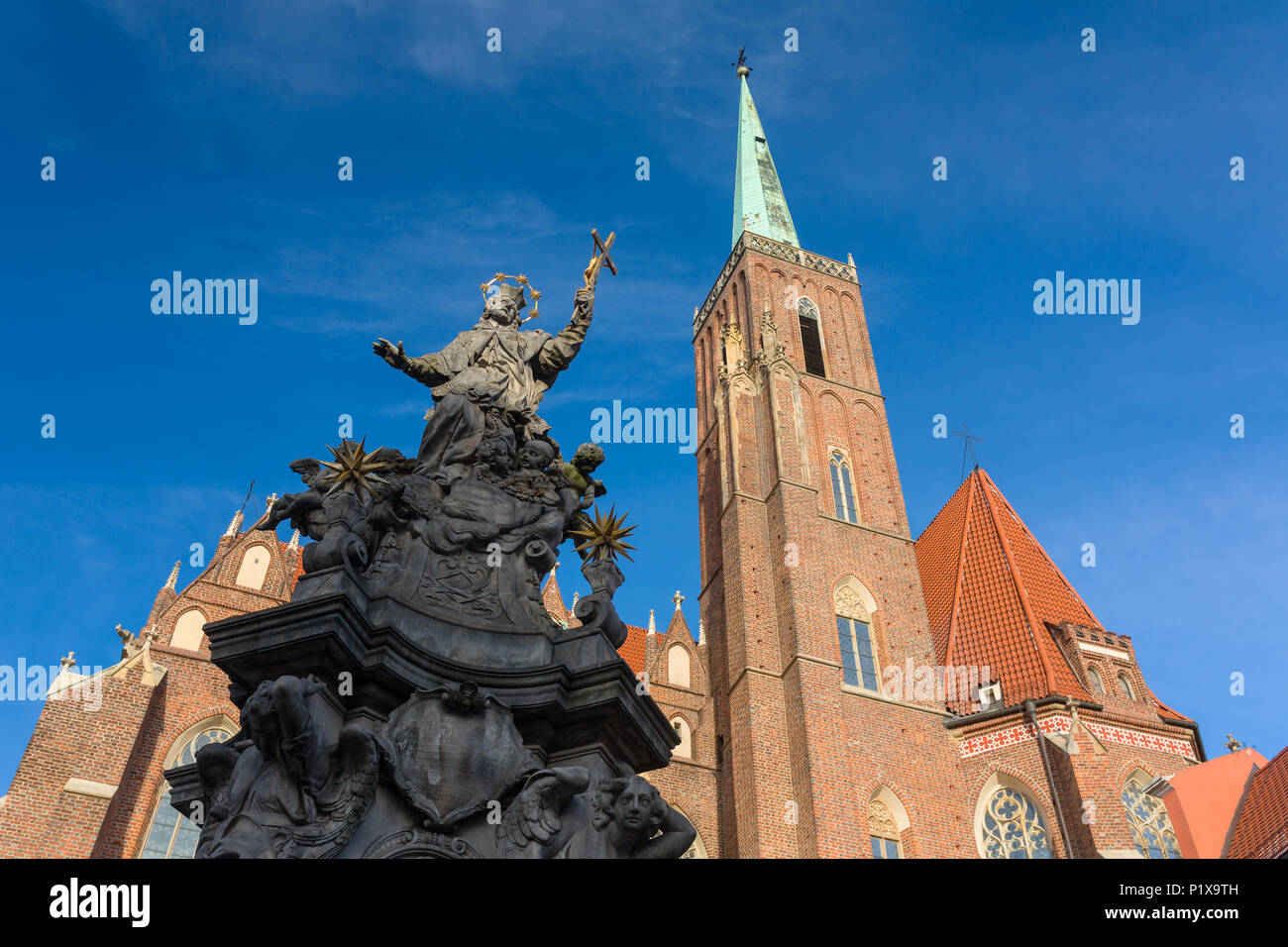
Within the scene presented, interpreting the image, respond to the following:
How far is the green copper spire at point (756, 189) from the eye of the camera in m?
33.2

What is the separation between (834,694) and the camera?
19.4 m

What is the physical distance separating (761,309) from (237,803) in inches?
995

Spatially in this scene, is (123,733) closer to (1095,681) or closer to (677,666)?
(677,666)

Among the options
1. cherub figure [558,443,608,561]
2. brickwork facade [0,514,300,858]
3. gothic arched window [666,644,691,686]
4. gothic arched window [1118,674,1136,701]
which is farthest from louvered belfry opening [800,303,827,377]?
cherub figure [558,443,608,561]

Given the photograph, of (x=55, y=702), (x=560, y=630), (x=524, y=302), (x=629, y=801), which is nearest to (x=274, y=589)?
(x=55, y=702)

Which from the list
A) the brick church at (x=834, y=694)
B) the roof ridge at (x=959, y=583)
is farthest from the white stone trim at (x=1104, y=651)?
the roof ridge at (x=959, y=583)

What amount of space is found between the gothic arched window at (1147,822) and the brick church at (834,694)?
46mm

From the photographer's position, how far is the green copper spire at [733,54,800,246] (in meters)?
33.2

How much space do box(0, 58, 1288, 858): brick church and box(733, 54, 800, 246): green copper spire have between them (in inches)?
272

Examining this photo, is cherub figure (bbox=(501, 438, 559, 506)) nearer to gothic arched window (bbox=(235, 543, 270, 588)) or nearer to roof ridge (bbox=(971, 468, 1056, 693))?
gothic arched window (bbox=(235, 543, 270, 588))

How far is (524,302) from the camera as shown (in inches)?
343

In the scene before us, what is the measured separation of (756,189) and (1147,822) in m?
24.6

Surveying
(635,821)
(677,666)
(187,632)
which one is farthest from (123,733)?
(635,821)
